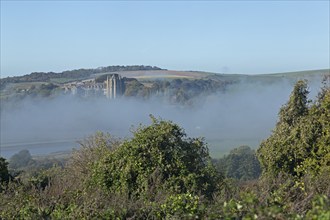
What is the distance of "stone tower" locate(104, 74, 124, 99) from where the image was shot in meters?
91.9

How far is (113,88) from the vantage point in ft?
302

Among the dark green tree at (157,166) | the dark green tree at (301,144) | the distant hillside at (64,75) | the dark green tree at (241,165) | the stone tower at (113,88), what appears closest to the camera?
the dark green tree at (157,166)

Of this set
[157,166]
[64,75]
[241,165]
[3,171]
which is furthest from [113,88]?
[157,166]

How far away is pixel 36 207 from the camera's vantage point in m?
9.55

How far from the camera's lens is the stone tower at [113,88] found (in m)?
91.9

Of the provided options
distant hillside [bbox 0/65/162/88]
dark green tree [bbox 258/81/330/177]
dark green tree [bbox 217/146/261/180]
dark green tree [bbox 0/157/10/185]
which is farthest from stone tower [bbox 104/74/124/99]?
dark green tree [bbox 258/81/330/177]

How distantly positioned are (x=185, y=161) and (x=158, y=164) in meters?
0.93

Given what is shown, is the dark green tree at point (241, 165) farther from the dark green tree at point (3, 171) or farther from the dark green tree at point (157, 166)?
the dark green tree at point (157, 166)

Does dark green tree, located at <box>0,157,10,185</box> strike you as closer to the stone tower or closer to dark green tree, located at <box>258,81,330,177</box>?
dark green tree, located at <box>258,81,330,177</box>

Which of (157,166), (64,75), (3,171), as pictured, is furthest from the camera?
(64,75)

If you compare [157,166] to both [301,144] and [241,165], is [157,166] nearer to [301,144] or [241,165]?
[301,144]

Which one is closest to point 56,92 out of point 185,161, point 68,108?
point 68,108

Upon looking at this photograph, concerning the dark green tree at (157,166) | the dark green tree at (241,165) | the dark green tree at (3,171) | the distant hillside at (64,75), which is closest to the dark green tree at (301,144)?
the dark green tree at (157,166)

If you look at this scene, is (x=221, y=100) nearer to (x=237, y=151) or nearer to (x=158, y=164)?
(x=237, y=151)
